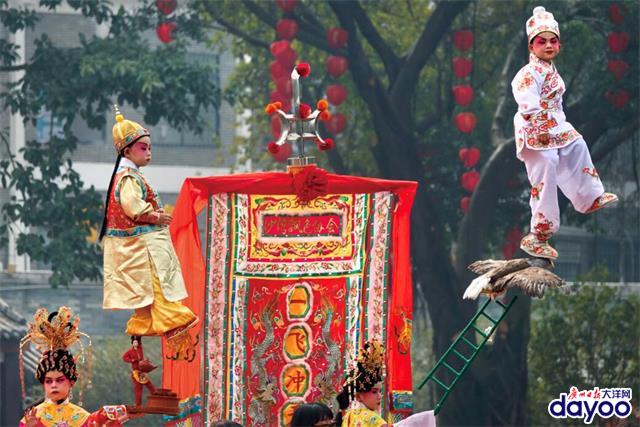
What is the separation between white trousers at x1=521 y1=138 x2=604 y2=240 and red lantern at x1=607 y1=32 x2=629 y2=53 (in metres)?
9.03

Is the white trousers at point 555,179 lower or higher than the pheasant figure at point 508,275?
higher

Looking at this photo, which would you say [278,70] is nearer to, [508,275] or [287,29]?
[287,29]

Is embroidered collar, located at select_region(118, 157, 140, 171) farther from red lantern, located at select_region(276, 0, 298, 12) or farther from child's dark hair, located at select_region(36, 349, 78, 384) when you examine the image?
red lantern, located at select_region(276, 0, 298, 12)


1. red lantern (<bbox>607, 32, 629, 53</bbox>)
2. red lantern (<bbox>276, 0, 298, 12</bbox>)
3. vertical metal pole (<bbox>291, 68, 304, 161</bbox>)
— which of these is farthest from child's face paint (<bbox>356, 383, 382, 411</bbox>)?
red lantern (<bbox>276, 0, 298, 12</bbox>)

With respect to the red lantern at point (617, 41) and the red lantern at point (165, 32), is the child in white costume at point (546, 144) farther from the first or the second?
the red lantern at point (165, 32)

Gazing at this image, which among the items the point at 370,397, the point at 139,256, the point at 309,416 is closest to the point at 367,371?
the point at 370,397

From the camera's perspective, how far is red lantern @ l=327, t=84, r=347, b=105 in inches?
722

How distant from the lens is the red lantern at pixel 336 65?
717 inches

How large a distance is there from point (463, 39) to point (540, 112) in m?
9.76

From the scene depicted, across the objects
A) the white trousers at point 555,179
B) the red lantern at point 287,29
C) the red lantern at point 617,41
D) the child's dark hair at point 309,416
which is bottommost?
the child's dark hair at point 309,416

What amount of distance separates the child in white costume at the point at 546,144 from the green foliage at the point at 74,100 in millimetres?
9051

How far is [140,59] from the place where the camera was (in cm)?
1788

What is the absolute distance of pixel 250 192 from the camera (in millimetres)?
9875

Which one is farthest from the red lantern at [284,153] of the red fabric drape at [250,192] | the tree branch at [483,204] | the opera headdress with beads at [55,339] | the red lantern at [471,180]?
the opera headdress with beads at [55,339]
